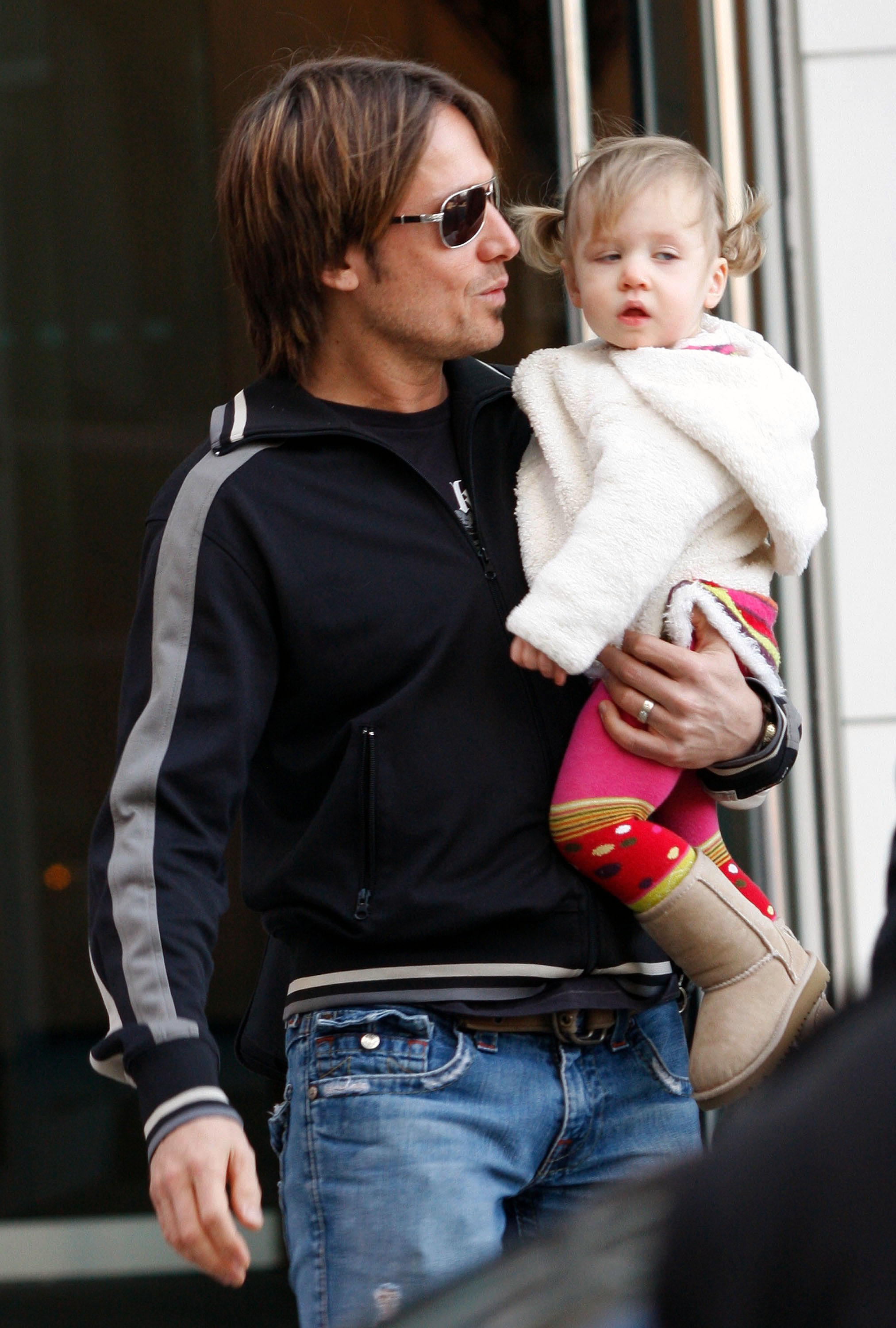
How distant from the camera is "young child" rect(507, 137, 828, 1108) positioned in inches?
70.3

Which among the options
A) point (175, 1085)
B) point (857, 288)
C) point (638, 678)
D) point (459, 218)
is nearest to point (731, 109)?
point (857, 288)

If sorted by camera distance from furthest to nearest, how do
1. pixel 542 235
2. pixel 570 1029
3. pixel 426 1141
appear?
1. pixel 542 235
2. pixel 570 1029
3. pixel 426 1141

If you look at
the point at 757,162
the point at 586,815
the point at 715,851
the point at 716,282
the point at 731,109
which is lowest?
the point at 715,851

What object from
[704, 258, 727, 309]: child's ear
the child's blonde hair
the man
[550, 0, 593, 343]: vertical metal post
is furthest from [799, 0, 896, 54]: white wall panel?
the man

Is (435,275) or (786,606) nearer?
→ (435,275)

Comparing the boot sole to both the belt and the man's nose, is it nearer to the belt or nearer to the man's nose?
the belt

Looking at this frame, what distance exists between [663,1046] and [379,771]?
0.52 m

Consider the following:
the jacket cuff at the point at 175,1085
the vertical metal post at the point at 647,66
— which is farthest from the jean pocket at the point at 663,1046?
the vertical metal post at the point at 647,66

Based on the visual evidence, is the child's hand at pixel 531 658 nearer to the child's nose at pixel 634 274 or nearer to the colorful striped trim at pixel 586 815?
the colorful striped trim at pixel 586 815

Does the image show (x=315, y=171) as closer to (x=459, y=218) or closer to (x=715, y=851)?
(x=459, y=218)

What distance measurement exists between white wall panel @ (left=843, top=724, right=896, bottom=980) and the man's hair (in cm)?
148

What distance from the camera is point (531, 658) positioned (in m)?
1.75

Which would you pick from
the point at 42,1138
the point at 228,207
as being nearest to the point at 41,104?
the point at 228,207

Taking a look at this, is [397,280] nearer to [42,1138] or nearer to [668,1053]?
[668,1053]
